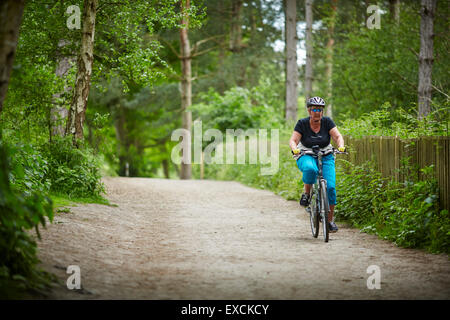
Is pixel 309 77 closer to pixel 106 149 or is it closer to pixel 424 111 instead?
pixel 424 111

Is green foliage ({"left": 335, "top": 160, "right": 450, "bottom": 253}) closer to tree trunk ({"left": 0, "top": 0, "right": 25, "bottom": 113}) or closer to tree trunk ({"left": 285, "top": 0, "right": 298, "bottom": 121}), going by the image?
tree trunk ({"left": 0, "top": 0, "right": 25, "bottom": 113})

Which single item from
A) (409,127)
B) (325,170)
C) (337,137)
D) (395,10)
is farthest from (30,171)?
(395,10)

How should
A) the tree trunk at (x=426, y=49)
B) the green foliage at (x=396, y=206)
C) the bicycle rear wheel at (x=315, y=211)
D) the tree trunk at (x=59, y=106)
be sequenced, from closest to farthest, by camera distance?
the green foliage at (x=396, y=206) → the bicycle rear wheel at (x=315, y=211) → the tree trunk at (x=59, y=106) → the tree trunk at (x=426, y=49)

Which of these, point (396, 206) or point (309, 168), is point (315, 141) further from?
point (396, 206)

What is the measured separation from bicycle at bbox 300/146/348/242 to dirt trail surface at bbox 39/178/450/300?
0.24 metres

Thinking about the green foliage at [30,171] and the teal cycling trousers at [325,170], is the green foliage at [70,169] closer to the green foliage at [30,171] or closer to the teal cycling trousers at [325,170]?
the green foliage at [30,171]

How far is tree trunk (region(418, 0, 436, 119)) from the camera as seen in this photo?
14336mm

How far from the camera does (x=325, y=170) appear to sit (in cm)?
846

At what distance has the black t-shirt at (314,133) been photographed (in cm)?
866

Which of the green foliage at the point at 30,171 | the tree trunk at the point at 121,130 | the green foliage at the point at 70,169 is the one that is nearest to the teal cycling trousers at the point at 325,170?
the green foliage at the point at 30,171

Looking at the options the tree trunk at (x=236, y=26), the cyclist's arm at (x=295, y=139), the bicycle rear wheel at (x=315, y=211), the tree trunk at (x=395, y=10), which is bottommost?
the bicycle rear wheel at (x=315, y=211)

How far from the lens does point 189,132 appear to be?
33156 millimetres
